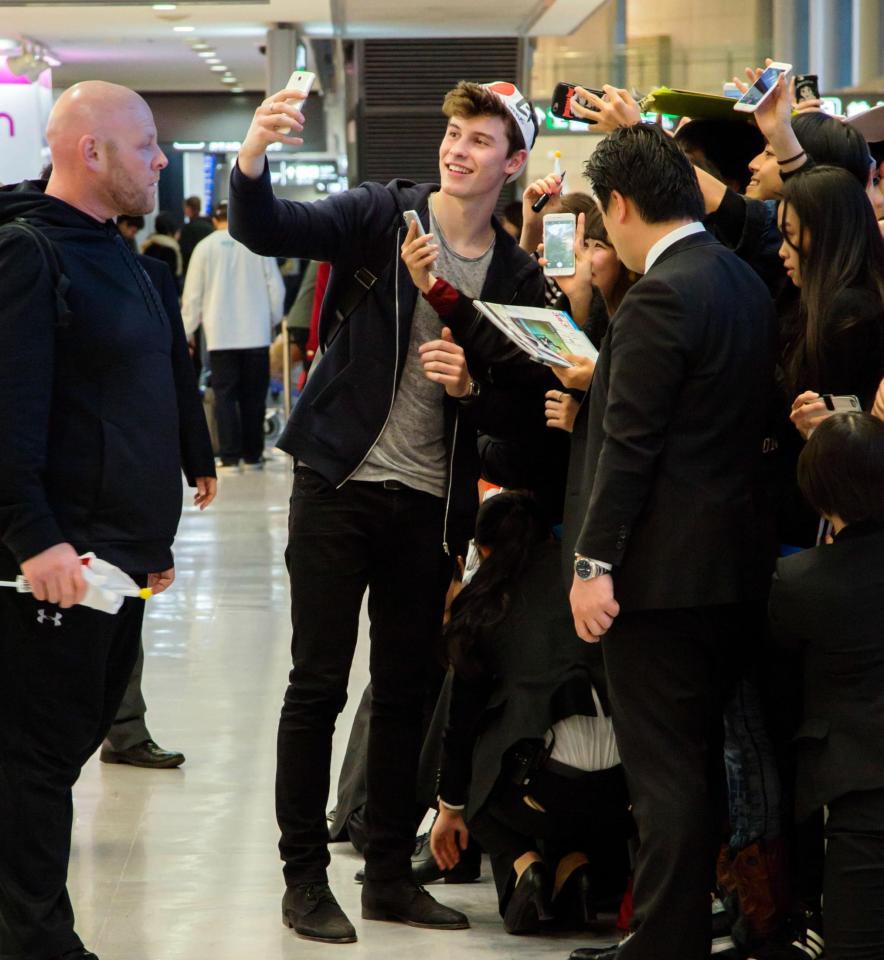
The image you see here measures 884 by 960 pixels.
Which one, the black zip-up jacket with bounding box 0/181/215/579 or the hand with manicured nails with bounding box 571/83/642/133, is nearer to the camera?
the black zip-up jacket with bounding box 0/181/215/579

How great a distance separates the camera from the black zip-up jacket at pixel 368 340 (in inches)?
120

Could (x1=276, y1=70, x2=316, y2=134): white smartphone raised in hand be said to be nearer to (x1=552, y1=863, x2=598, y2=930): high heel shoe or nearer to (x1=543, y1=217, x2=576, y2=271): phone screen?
(x1=543, y1=217, x2=576, y2=271): phone screen

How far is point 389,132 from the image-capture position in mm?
10516

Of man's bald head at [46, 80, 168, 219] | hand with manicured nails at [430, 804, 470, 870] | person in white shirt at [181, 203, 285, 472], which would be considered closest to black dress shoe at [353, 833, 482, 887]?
hand with manicured nails at [430, 804, 470, 870]

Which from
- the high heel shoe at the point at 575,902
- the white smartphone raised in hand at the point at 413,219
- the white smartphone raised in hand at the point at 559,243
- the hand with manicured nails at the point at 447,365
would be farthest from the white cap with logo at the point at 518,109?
the high heel shoe at the point at 575,902

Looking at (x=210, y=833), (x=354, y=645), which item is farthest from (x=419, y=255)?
(x=210, y=833)

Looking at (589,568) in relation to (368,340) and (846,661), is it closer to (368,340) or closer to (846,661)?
(846,661)

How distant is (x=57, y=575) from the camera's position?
253 cm

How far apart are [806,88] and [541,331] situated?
3.67 ft

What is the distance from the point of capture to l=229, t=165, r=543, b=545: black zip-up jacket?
3039 mm

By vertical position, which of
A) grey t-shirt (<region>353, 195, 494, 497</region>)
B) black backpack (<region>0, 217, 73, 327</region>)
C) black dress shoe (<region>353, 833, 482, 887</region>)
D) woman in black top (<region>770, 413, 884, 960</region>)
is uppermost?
black backpack (<region>0, 217, 73, 327</region>)

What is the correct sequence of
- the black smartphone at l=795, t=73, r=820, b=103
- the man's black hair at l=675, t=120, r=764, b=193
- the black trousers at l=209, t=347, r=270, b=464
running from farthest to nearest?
the black trousers at l=209, t=347, r=270, b=464, the black smartphone at l=795, t=73, r=820, b=103, the man's black hair at l=675, t=120, r=764, b=193

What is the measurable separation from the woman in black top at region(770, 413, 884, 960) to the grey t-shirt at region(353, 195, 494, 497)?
83cm

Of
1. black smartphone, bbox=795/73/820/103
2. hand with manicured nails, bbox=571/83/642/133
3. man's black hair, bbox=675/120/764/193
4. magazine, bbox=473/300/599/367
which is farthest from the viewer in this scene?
black smartphone, bbox=795/73/820/103
